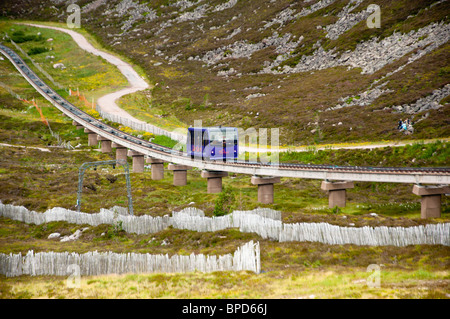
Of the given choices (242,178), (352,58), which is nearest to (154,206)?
(242,178)

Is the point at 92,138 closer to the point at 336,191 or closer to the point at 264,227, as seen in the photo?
the point at 336,191

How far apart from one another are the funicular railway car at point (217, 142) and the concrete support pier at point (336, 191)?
12855 mm

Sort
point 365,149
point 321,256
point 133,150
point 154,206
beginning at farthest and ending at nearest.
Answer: point 133,150
point 365,149
point 154,206
point 321,256

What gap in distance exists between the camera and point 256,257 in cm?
2578

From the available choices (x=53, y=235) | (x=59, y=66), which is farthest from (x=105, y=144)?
(x=59, y=66)

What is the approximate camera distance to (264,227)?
32.8m

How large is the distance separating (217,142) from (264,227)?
64.9 feet

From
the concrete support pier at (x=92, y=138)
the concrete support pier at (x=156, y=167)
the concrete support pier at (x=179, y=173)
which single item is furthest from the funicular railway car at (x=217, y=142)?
the concrete support pier at (x=92, y=138)

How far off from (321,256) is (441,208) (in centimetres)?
1644

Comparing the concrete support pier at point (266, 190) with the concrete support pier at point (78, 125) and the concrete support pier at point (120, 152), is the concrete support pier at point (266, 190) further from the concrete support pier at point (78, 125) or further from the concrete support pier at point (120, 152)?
the concrete support pier at point (78, 125)

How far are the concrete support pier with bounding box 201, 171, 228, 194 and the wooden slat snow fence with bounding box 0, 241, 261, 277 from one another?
24634 mm

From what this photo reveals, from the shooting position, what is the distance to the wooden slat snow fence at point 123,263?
85.8ft

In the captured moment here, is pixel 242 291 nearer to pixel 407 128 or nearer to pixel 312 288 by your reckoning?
pixel 312 288

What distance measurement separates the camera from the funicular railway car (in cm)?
5044
